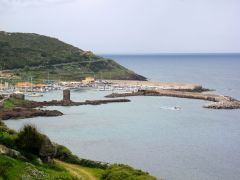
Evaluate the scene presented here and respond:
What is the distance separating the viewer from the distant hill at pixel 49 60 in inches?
5428

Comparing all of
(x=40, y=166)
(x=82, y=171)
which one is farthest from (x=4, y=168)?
(x=82, y=171)

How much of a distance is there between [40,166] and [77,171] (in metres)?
3.52

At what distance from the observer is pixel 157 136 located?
5881 cm

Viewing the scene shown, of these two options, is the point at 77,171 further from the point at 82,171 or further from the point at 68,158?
the point at 68,158

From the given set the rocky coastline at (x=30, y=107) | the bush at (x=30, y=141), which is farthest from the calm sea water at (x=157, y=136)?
the bush at (x=30, y=141)

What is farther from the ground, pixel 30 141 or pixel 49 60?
pixel 49 60

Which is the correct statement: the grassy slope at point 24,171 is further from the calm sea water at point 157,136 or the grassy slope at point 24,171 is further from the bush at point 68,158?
the calm sea water at point 157,136

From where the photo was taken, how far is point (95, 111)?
8138 centimetres

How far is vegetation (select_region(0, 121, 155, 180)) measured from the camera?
24.3 meters

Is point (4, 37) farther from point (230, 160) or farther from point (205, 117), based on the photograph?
point (230, 160)

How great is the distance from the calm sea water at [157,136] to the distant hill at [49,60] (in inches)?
2104

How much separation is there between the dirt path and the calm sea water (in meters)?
11.1

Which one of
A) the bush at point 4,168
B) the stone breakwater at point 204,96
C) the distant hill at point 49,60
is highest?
the distant hill at point 49,60

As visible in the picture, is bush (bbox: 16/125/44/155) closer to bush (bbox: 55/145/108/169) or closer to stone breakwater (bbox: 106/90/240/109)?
bush (bbox: 55/145/108/169)
